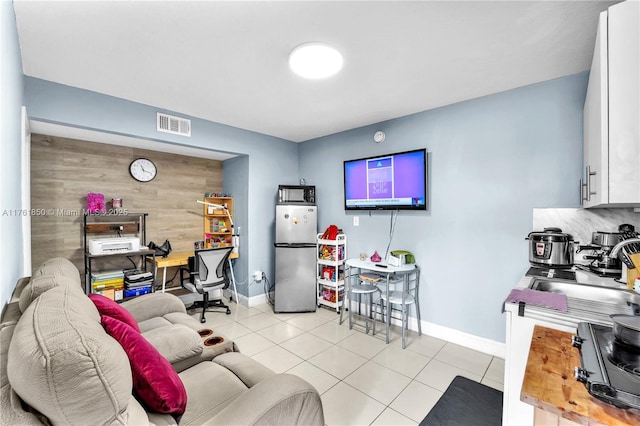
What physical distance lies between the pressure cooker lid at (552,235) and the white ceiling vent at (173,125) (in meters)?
3.42

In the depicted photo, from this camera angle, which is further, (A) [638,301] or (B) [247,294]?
(B) [247,294]

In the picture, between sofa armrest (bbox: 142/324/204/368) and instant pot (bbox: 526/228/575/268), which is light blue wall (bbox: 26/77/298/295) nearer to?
sofa armrest (bbox: 142/324/204/368)

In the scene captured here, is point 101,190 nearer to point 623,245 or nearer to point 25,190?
point 25,190

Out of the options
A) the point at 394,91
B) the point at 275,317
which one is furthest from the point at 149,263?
the point at 394,91

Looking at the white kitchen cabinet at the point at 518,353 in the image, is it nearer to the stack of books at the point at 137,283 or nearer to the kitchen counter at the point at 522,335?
the kitchen counter at the point at 522,335

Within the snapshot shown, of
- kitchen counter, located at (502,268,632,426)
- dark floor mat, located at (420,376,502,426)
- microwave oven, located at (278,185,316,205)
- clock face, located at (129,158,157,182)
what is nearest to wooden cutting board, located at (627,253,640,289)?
kitchen counter, located at (502,268,632,426)

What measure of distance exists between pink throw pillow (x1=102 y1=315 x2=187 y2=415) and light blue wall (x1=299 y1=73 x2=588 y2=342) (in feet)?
8.37

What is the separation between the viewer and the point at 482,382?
2.18 m

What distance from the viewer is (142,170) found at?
11.9 feet

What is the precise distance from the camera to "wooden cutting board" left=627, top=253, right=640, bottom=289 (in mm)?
→ 1398

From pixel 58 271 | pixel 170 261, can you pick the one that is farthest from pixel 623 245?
pixel 170 261

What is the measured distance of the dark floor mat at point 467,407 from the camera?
1.77m

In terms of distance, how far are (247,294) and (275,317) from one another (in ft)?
2.06

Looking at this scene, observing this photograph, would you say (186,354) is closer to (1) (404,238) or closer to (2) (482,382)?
(2) (482,382)
